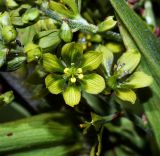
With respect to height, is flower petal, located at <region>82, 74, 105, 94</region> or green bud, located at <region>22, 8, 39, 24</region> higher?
green bud, located at <region>22, 8, 39, 24</region>

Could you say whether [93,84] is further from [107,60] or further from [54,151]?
[54,151]

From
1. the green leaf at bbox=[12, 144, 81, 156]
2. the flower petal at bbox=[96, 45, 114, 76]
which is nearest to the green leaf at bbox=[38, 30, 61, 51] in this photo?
the flower petal at bbox=[96, 45, 114, 76]

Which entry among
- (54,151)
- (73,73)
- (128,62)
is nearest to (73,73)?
(73,73)

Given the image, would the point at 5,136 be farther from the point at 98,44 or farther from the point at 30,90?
the point at 98,44

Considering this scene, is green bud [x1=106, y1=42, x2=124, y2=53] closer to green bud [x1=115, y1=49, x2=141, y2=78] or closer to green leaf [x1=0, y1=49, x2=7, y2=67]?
green bud [x1=115, y1=49, x2=141, y2=78]

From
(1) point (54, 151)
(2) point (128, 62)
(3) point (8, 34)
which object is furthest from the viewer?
(1) point (54, 151)

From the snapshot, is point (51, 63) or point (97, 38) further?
point (97, 38)

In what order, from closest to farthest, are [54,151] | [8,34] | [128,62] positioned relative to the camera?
[8,34] → [128,62] → [54,151]
